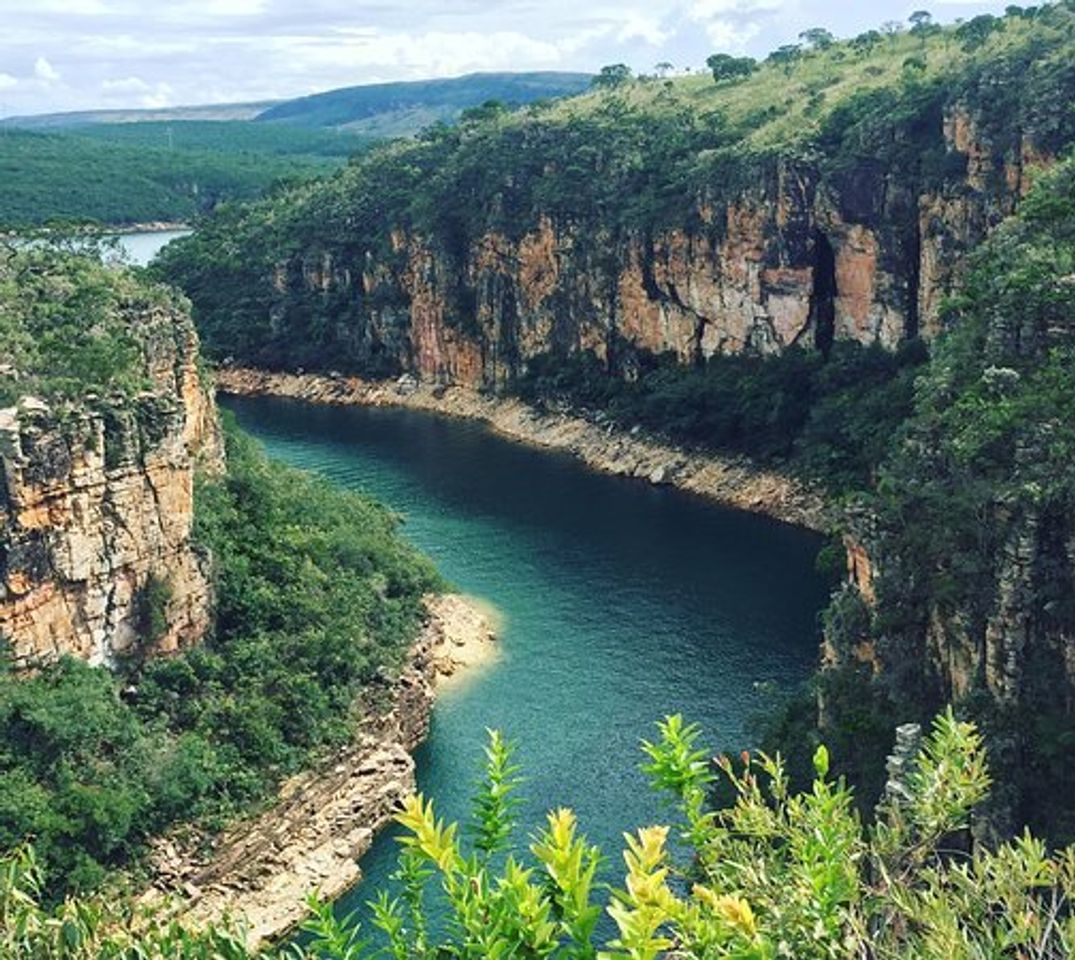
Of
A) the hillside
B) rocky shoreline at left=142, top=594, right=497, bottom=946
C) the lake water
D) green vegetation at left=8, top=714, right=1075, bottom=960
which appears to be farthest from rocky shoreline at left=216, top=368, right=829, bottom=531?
green vegetation at left=8, top=714, right=1075, bottom=960

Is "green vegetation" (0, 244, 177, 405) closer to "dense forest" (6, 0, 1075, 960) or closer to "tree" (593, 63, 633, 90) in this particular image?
"dense forest" (6, 0, 1075, 960)

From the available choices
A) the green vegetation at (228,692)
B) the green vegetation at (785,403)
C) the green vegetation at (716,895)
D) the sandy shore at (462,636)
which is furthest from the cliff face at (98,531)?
the green vegetation at (785,403)

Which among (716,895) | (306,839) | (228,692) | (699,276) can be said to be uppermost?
(716,895)

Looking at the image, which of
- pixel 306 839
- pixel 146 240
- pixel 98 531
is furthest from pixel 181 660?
pixel 146 240

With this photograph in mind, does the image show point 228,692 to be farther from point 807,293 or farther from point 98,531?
point 807,293

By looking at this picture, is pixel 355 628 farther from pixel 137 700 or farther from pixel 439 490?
pixel 439 490

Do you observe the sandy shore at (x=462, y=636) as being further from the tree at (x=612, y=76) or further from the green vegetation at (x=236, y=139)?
the green vegetation at (x=236, y=139)
